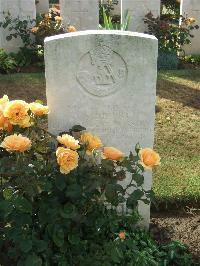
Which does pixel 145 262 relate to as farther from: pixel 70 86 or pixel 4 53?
pixel 4 53

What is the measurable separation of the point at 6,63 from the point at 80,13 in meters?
1.60

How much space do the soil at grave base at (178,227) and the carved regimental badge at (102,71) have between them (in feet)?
3.86

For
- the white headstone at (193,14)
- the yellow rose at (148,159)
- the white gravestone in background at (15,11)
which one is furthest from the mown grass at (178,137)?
the white gravestone in background at (15,11)

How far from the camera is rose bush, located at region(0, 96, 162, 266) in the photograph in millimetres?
2662

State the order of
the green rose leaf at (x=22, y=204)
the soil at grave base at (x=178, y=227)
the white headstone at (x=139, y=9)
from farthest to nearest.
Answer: the white headstone at (x=139, y=9) < the soil at grave base at (x=178, y=227) < the green rose leaf at (x=22, y=204)

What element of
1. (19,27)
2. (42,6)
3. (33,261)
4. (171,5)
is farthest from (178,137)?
(171,5)

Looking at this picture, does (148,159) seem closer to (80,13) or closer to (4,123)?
(4,123)

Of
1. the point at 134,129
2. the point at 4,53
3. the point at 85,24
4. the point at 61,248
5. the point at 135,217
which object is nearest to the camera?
the point at 61,248

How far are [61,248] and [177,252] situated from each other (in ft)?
3.23

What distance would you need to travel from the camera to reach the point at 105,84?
326 cm

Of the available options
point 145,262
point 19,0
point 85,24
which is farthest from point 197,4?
point 145,262

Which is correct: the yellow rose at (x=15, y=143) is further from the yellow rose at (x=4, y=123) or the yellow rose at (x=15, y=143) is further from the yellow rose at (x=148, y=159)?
the yellow rose at (x=148, y=159)

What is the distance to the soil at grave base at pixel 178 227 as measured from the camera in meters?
3.60

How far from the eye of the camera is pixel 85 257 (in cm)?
289
